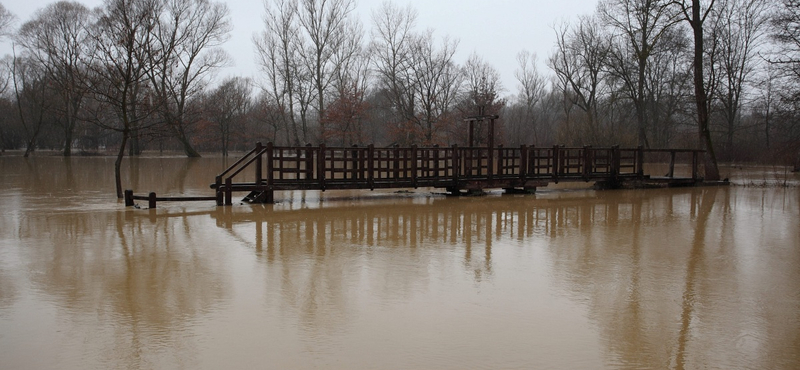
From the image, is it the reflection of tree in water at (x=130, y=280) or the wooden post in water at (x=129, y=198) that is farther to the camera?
the wooden post in water at (x=129, y=198)

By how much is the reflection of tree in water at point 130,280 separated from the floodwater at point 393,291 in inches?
1.2

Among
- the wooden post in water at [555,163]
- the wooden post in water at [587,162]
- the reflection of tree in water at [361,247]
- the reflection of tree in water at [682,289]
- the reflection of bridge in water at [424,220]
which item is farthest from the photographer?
the wooden post in water at [587,162]

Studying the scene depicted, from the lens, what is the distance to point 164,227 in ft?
39.0

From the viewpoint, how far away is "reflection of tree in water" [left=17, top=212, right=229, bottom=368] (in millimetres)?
5434

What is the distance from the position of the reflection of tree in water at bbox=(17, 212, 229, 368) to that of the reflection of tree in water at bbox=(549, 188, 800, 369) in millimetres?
4166

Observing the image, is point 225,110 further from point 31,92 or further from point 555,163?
point 555,163

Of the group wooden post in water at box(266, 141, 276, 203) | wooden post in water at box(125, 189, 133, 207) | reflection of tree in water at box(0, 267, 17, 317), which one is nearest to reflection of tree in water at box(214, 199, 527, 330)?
wooden post in water at box(266, 141, 276, 203)

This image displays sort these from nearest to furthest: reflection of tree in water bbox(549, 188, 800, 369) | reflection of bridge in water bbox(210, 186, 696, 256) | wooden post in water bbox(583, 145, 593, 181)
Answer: reflection of tree in water bbox(549, 188, 800, 369) → reflection of bridge in water bbox(210, 186, 696, 256) → wooden post in water bbox(583, 145, 593, 181)

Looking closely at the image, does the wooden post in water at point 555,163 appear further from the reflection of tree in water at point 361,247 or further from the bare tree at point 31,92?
the bare tree at point 31,92

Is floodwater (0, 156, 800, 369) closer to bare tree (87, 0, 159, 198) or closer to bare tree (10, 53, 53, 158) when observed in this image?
bare tree (87, 0, 159, 198)

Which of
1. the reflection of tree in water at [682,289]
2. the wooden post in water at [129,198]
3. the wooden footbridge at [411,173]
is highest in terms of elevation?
the wooden footbridge at [411,173]

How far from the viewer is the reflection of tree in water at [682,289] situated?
17.3ft

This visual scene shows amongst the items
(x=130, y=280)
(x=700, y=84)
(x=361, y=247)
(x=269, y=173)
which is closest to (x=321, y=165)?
(x=269, y=173)

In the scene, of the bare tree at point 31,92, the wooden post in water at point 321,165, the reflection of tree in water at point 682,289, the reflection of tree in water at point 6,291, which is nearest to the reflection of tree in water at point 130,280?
the reflection of tree in water at point 6,291
